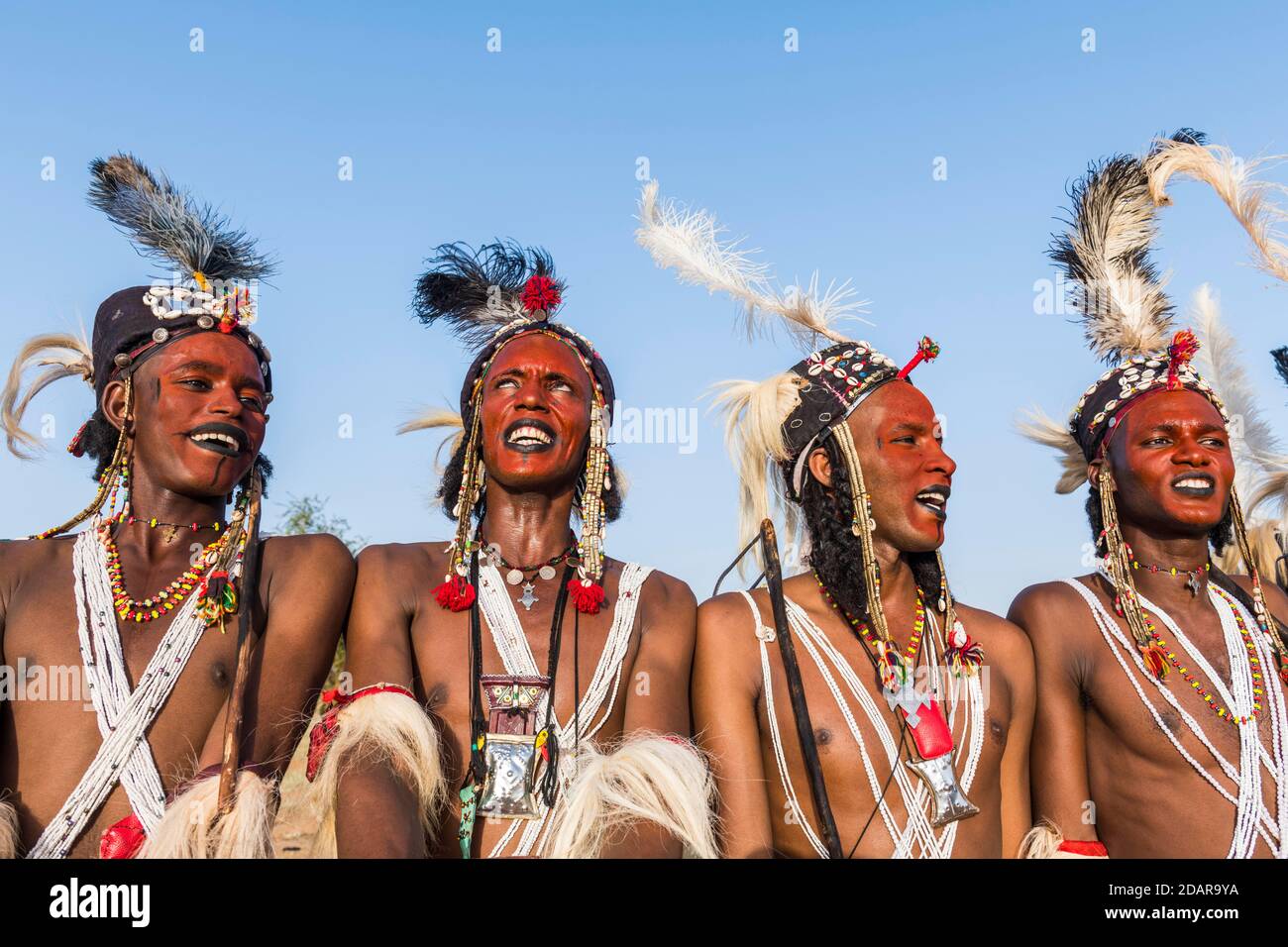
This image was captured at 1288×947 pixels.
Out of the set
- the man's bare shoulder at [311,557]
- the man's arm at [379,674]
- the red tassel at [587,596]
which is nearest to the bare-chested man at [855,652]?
the red tassel at [587,596]

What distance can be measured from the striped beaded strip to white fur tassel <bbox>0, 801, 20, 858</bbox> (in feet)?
14.4

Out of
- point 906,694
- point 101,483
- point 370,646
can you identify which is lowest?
point 906,694

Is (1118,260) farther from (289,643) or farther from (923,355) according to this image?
(289,643)

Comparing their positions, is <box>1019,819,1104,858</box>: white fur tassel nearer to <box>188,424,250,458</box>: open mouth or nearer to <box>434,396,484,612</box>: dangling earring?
<box>434,396,484,612</box>: dangling earring

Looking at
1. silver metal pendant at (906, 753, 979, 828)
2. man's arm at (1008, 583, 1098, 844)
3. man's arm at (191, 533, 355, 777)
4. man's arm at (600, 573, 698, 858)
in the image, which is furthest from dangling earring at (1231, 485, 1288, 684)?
man's arm at (191, 533, 355, 777)

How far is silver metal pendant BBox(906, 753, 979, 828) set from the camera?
4.29 metres

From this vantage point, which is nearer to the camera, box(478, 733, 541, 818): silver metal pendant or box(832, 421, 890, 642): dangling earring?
box(478, 733, 541, 818): silver metal pendant

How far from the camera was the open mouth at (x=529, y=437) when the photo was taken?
15.0ft

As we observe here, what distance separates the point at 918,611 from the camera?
4871 mm

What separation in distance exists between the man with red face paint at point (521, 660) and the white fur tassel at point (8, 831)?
0.96 meters

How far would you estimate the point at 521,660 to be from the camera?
4.25m
